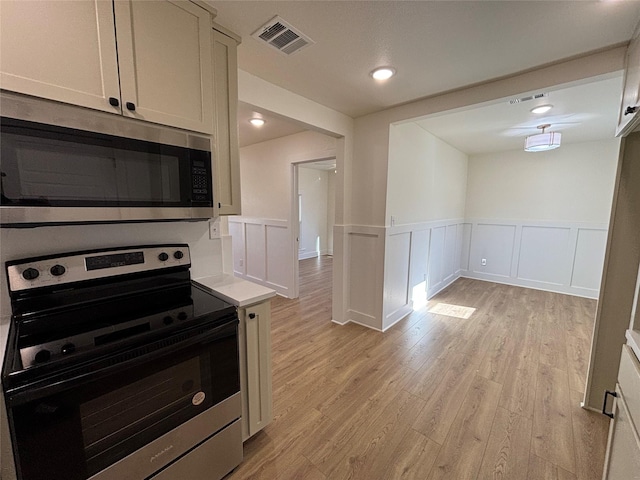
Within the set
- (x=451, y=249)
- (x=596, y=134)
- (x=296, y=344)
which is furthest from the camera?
(x=451, y=249)

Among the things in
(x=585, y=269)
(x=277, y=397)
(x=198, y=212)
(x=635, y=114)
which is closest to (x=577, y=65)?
(x=635, y=114)

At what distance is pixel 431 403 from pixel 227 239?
1941mm

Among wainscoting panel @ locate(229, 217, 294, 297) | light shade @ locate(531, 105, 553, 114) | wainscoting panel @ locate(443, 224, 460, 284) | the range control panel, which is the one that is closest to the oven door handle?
the range control panel

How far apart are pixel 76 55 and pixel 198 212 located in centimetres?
75

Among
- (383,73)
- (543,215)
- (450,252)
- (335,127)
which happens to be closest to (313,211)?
(450,252)

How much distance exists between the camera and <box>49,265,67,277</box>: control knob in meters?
1.16

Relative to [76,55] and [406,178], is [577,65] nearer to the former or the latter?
[406,178]

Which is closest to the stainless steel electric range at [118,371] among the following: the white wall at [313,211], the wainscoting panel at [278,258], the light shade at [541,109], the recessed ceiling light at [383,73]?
the recessed ceiling light at [383,73]

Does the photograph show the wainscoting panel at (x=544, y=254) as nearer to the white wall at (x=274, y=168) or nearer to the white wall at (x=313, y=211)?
the white wall at (x=274, y=168)

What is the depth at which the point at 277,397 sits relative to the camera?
80.1 inches

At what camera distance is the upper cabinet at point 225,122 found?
1.53m

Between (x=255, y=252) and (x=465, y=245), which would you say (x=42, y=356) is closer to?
(x=255, y=252)

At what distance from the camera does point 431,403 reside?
1.99m

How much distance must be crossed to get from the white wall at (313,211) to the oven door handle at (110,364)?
6144 mm
